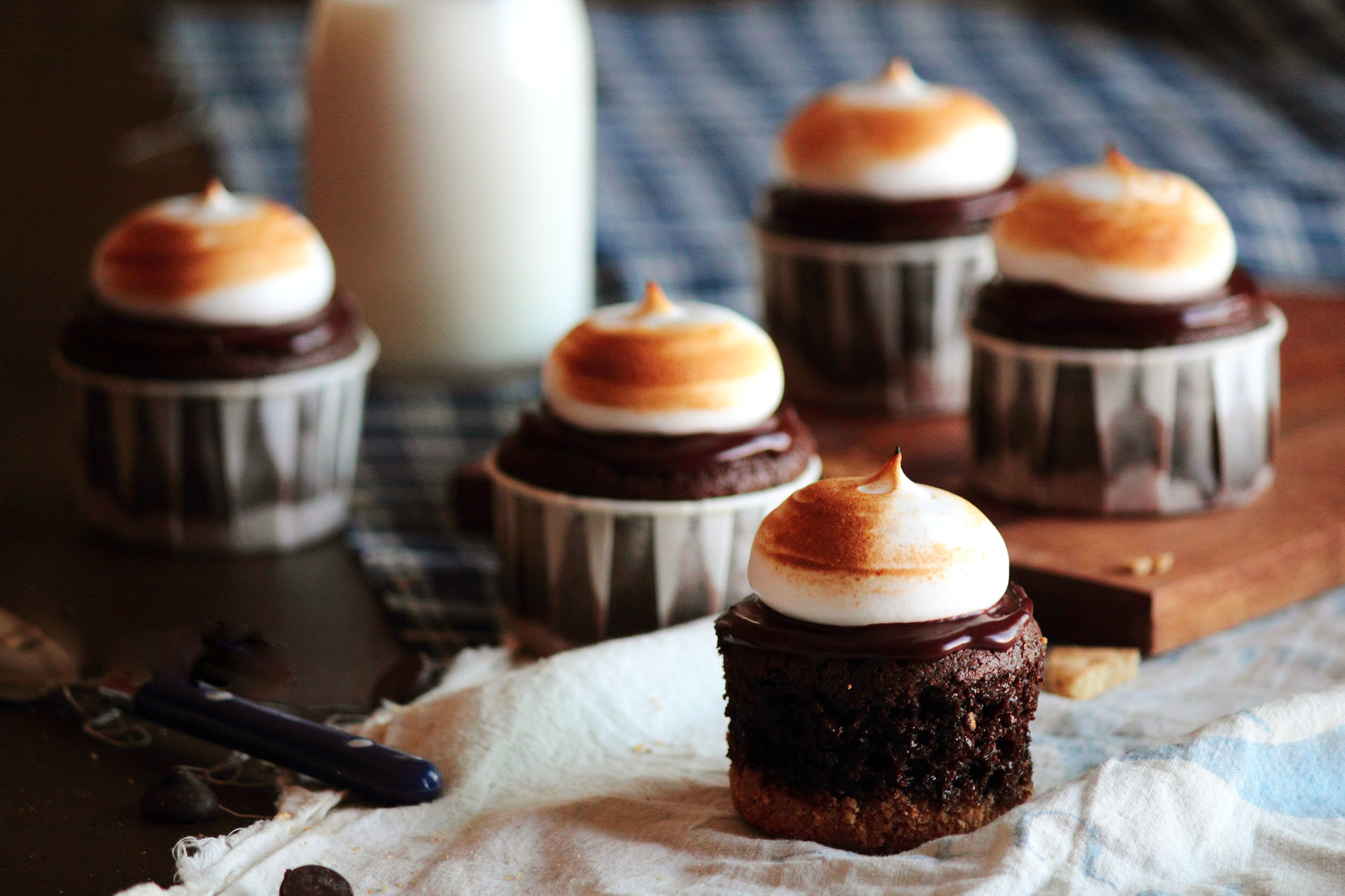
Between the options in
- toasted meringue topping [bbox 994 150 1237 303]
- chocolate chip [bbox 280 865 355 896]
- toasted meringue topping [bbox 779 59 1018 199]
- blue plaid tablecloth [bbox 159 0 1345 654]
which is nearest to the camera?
chocolate chip [bbox 280 865 355 896]

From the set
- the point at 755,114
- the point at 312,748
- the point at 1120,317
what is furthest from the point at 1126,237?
the point at 755,114

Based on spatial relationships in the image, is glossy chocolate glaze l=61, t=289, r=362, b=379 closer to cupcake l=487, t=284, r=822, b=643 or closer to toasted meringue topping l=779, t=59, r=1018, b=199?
cupcake l=487, t=284, r=822, b=643

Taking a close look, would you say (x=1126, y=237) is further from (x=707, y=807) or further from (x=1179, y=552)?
(x=707, y=807)

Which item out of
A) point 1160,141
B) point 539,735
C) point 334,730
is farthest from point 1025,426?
point 1160,141

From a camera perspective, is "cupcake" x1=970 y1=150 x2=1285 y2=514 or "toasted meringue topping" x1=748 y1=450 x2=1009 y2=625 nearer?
"toasted meringue topping" x1=748 y1=450 x2=1009 y2=625

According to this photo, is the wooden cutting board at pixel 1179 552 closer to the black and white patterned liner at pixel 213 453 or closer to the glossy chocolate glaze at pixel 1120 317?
the glossy chocolate glaze at pixel 1120 317

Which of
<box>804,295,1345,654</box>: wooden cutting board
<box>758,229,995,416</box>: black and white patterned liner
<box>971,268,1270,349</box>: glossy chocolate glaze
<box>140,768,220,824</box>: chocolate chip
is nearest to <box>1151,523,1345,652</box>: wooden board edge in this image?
<box>804,295,1345,654</box>: wooden cutting board
